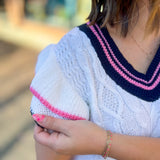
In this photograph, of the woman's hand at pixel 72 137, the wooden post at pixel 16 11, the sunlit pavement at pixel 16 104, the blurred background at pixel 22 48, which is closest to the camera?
the woman's hand at pixel 72 137

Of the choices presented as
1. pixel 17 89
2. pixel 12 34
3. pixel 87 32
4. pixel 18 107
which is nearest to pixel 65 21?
pixel 12 34

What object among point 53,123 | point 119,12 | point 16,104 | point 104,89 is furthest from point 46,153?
point 16,104

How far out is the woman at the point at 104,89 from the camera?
768 millimetres

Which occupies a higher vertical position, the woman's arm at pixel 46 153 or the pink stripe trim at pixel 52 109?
the pink stripe trim at pixel 52 109

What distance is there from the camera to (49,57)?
822 millimetres

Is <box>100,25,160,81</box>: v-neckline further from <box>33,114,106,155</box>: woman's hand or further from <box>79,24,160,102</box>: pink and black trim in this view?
<box>33,114,106,155</box>: woman's hand

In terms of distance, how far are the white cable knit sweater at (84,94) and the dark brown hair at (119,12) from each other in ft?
0.27

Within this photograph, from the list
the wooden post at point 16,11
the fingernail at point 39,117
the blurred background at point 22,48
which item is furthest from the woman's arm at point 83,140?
the wooden post at point 16,11

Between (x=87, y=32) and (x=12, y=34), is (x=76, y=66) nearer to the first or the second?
(x=87, y=32)

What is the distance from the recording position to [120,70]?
2.77 ft

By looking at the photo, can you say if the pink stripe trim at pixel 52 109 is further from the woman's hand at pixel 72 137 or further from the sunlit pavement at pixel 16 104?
the sunlit pavement at pixel 16 104

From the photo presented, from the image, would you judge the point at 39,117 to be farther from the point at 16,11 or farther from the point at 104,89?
the point at 16,11

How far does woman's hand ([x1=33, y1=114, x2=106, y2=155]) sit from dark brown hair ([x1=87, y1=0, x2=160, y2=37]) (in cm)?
31

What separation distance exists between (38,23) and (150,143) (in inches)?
174
